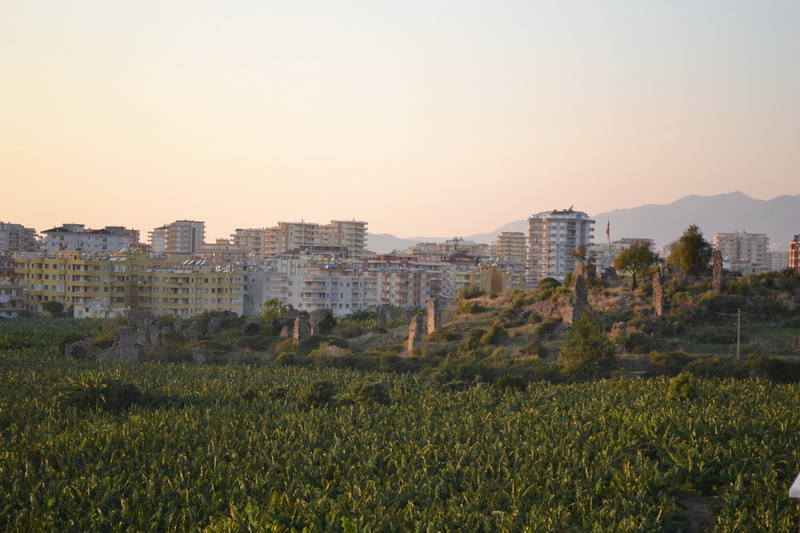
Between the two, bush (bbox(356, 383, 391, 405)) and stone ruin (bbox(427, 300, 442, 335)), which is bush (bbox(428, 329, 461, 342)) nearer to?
stone ruin (bbox(427, 300, 442, 335))

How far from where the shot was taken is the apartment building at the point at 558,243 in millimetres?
132500

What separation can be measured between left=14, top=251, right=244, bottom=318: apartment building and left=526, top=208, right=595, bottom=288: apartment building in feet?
213

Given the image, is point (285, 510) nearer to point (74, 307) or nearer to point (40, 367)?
point (40, 367)

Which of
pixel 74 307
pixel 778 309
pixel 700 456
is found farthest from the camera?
pixel 74 307

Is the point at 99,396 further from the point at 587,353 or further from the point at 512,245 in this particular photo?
the point at 512,245

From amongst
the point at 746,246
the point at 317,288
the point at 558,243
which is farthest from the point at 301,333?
the point at 746,246

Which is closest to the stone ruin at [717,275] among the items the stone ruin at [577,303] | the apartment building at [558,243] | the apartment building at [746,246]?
the stone ruin at [577,303]

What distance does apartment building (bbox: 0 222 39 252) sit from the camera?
12419 cm

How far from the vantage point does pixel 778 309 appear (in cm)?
4259

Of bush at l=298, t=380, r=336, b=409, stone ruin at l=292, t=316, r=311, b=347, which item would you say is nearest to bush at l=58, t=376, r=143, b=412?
bush at l=298, t=380, r=336, b=409

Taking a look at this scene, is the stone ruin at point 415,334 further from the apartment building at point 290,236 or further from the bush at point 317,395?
the apartment building at point 290,236

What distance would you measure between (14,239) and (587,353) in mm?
115616

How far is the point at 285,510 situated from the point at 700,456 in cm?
799

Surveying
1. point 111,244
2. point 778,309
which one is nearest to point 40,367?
point 778,309
